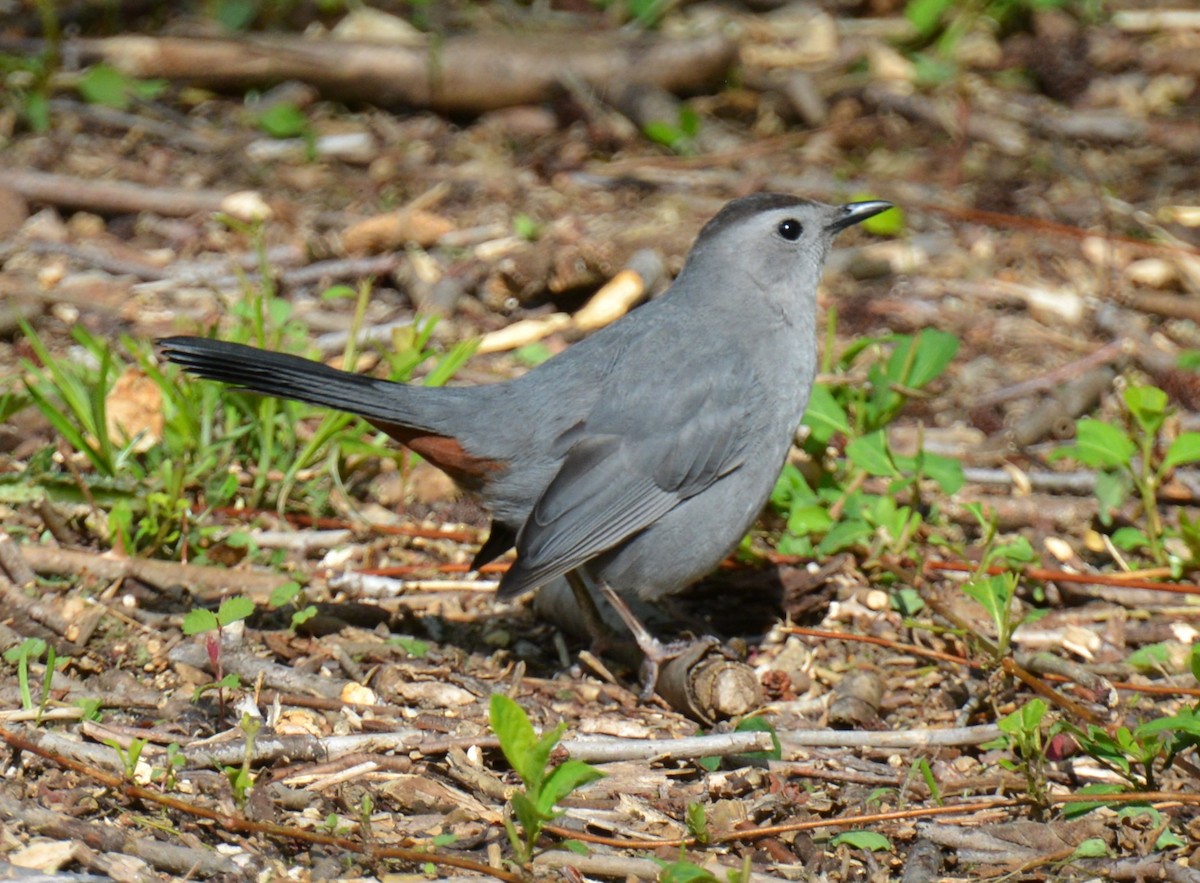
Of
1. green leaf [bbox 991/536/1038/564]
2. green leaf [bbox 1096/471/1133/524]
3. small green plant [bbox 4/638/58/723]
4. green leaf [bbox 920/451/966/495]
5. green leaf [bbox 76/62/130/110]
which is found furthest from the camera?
green leaf [bbox 76/62/130/110]

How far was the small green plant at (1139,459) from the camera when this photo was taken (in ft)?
15.0

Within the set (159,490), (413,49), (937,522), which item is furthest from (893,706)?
(413,49)

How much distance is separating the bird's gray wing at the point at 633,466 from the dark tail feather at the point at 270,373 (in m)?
0.60

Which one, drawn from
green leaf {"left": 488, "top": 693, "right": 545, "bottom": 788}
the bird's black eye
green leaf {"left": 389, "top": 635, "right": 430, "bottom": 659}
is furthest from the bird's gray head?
green leaf {"left": 488, "top": 693, "right": 545, "bottom": 788}

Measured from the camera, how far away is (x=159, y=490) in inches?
180

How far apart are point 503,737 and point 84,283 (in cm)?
394

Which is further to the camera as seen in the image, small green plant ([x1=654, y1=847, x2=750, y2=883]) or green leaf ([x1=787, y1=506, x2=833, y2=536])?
green leaf ([x1=787, y1=506, x2=833, y2=536])

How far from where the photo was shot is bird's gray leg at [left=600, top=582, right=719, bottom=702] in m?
4.30

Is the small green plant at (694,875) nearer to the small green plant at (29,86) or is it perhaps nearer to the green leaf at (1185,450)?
the green leaf at (1185,450)

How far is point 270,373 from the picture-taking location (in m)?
4.00

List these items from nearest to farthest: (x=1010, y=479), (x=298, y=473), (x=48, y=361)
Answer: (x=48, y=361)
(x=298, y=473)
(x=1010, y=479)

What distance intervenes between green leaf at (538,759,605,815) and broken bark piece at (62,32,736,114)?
5323 millimetres

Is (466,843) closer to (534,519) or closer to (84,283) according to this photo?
(534,519)

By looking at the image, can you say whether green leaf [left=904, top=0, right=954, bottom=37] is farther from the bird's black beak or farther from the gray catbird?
the gray catbird
